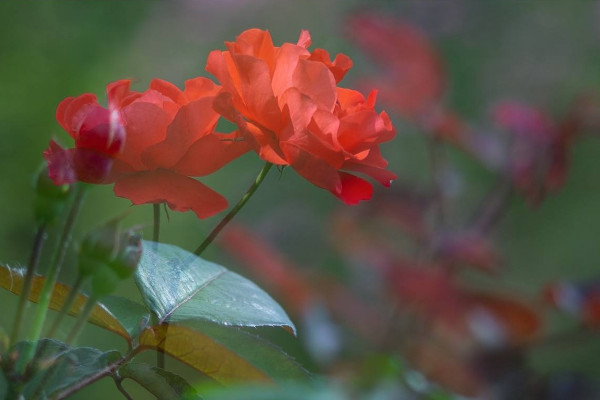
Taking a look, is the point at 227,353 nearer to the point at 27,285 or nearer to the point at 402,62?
the point at 27,285

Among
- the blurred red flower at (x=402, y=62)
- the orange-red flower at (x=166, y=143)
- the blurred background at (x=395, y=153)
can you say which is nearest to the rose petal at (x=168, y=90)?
the orange-red flower at (x=166, y=143)

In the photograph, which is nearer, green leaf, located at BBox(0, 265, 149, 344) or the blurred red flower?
green leaf, located at BBox(0, 265, 149, 344)

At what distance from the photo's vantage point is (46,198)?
26 cm

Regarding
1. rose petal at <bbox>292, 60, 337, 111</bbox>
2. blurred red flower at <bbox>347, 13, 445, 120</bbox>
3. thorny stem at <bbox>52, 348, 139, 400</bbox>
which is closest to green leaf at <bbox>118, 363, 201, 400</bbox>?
thorny stem at <bbox>52, 348, 139, 400</bbox>

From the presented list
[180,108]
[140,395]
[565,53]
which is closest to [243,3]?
[565,53]

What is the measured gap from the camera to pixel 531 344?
2.28 feet

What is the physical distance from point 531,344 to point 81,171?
0.52 m

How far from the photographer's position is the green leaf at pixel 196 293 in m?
0.29

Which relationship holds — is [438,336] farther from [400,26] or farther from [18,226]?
[18,226]

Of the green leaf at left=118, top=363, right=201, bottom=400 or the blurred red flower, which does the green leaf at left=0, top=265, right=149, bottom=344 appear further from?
the blurred red flower

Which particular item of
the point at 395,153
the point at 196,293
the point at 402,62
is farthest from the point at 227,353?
the point at 395,153

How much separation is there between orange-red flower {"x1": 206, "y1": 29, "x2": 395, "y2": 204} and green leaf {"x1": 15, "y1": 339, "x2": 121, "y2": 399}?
0.09 meters

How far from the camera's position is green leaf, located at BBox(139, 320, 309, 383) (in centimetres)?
29

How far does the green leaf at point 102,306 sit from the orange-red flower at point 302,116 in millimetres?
76
